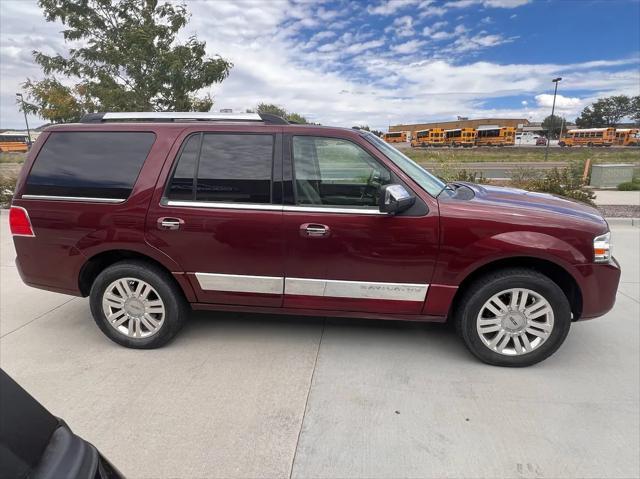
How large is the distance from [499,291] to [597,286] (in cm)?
70

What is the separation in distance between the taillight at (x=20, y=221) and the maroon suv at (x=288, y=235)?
16 mm

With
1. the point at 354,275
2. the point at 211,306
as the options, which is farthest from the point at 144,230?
the point at 354,275

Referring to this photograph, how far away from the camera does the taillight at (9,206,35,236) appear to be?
3.46 meters

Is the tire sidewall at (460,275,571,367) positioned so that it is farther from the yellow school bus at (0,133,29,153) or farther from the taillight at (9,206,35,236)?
the yellow school bus at (0,133,29,153)

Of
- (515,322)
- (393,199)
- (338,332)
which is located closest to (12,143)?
(338,332)

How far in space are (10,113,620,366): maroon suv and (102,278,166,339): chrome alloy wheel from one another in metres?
0.01

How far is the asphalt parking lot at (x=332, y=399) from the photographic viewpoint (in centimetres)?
229

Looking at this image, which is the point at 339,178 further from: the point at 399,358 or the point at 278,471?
the point at 278,471

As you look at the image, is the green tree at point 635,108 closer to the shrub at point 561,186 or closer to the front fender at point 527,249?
the shrub at point 561,186

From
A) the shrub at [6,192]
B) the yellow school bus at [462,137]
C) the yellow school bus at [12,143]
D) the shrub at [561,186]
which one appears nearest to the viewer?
the shrub at [561,186]

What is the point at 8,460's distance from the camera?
89cm

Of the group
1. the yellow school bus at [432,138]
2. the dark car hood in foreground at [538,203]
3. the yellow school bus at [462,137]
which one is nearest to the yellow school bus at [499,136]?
the yellow school bus at [462,137]

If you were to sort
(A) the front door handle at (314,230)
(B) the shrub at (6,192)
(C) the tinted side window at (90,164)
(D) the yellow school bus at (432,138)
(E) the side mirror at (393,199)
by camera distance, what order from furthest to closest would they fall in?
1. (D) the yellow school bus at (432,138)
2. (B) the shrub at (6,192)
3. (C) the tinted side window at (90,164)
4. (A) the front door handle at (314,230)
5. (E) the side mirror at (393,199)

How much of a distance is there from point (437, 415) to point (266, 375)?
124 cm
